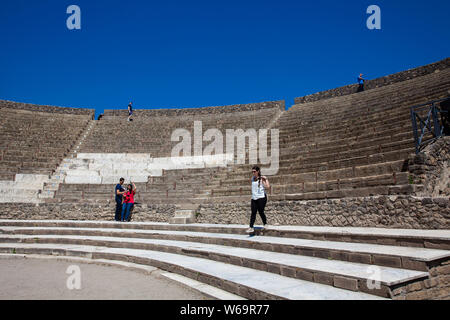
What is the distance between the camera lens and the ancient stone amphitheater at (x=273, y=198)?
3623mm

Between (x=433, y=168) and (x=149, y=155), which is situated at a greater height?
(x=149, y=155)

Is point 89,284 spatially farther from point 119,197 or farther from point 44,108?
point 44,108

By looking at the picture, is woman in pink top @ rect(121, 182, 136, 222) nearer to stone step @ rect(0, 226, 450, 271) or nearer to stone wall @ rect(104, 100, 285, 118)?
stone step @ rect(0, 226, 450, 271)

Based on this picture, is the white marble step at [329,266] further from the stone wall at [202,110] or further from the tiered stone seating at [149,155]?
the stone wall at [202,110]

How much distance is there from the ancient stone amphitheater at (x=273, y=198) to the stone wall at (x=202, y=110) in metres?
0.31

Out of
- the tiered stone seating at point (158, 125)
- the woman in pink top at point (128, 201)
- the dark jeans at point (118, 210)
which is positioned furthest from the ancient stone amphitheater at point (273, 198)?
the dark jeans at point (118, 210)

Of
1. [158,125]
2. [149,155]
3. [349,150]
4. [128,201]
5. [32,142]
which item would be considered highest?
[158,125]

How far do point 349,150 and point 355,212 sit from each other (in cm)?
262

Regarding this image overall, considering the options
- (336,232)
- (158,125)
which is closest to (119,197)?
(336,232)

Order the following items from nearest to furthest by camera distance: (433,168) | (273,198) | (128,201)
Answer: (433,168) < (273,198) < (128,201)

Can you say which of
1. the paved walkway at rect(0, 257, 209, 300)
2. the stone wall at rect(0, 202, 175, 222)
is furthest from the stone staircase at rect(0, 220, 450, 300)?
the stone wall at rect(0, 202, 175, 222)

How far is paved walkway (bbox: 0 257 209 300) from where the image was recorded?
3.80m

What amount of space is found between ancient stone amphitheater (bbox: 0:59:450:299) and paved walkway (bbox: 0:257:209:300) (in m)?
0.42

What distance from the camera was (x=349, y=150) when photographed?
8367 millimetres
